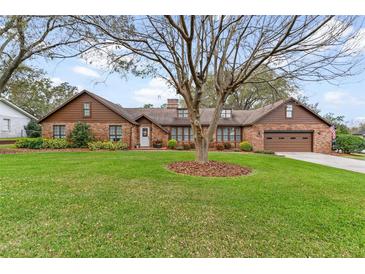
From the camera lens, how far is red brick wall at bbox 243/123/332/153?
18.8 meters

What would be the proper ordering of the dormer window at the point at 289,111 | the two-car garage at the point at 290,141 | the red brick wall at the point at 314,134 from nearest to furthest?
the red brick wall at the point at 314,134 → the dormer window at the point at 289,111 → the two-car garage at the point at 290,141

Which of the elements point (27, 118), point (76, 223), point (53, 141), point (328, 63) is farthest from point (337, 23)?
point (27, 118)

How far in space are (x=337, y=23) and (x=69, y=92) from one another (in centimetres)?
4061

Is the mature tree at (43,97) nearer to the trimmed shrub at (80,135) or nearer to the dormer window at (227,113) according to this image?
the trimmed shrub at (80,135)

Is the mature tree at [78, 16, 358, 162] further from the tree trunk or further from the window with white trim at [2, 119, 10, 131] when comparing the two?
the window with white trim at [2, 119, 10, 131]

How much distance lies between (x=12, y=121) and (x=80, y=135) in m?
16.5

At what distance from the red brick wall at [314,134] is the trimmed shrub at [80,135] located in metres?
15.8

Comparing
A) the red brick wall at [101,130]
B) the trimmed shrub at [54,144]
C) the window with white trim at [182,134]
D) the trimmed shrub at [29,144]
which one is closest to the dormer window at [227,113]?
the window with white trim at [182,134]

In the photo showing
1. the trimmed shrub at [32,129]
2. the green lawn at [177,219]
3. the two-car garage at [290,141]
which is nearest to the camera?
the green lawn at [177,219]

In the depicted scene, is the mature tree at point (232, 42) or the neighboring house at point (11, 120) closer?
the mature tree at point (232, 42)

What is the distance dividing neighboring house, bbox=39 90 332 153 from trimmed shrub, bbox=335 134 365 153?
3.78 feet

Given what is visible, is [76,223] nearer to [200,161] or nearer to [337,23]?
[200,161]

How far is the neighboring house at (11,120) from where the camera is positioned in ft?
79.6
